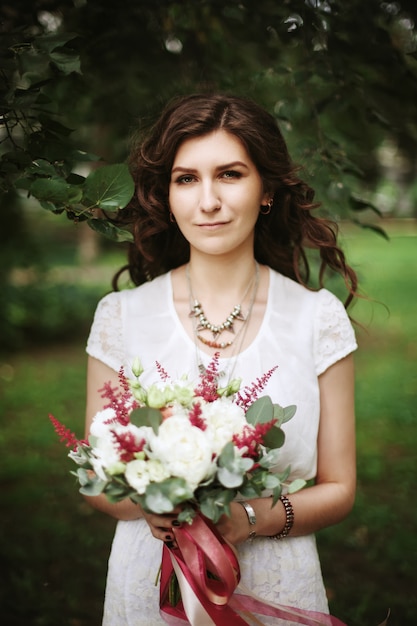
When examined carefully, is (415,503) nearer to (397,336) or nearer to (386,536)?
(386,536)

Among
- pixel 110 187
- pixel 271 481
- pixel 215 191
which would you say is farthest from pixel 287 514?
pixel 110 187

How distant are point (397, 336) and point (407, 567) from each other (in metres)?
5.93

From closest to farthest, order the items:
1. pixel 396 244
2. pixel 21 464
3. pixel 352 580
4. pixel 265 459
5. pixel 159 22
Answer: pixel 265 459 → pixel 159 22 → pixel 352 580 → pixel 21 464 → pixel 396 244

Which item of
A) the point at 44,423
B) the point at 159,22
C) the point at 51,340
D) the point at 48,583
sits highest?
the point at 159,22

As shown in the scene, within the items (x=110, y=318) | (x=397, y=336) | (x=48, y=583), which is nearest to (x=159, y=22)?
(x=110, y=318)

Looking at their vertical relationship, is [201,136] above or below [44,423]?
above

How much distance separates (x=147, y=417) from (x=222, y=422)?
182 millimetres

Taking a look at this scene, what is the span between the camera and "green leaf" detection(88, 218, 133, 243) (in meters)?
2.23

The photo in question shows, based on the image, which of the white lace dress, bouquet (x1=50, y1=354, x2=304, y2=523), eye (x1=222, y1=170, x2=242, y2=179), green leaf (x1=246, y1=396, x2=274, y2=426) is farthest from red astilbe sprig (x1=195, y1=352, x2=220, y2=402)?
eye (x1=222, y1=170, x2=242, y2=179)

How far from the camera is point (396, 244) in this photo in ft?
63.0

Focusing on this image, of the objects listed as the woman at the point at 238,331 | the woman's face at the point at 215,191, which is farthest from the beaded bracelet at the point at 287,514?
the woman's face at the point at 215,191

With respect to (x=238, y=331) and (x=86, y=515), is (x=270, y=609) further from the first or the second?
(x=86, y=515)

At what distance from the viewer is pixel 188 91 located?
3.44 m

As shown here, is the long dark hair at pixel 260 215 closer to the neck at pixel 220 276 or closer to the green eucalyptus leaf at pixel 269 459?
the neck at pixel 220 276
